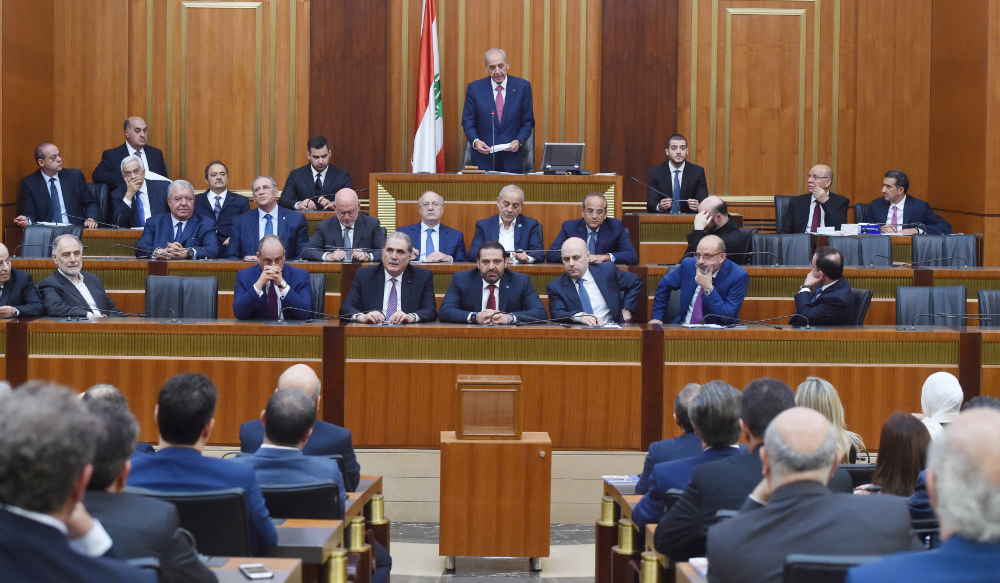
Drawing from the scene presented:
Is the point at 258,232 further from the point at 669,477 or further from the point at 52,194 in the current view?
the point at 669,477

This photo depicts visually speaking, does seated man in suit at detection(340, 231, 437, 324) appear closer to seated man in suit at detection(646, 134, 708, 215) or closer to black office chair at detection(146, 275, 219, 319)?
black office chair at detection(146, 275, 219, 319)

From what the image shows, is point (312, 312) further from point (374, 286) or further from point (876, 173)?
point (876, 173)

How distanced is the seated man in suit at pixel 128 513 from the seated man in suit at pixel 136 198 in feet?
21.0

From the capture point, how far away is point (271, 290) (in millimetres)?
5902

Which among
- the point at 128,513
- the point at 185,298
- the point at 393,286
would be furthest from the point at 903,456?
the point at 185,298

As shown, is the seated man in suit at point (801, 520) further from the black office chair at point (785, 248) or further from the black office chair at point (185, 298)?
the black office chair at point (785, 248)

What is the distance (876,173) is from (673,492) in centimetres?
751

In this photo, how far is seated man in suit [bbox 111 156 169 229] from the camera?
26.8ft

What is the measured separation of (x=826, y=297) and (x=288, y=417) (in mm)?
3670

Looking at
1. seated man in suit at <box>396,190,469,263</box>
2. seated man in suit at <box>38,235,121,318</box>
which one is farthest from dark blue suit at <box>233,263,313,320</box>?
seated man in suit at <box>396,190,469,263</box>

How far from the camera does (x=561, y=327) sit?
543 cm

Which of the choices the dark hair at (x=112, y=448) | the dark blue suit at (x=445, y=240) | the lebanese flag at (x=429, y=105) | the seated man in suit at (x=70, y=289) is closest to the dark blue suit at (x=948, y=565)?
the dark hair at (x=112, y=448)

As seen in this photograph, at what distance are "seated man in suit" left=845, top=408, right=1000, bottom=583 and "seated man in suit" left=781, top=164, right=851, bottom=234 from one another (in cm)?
666

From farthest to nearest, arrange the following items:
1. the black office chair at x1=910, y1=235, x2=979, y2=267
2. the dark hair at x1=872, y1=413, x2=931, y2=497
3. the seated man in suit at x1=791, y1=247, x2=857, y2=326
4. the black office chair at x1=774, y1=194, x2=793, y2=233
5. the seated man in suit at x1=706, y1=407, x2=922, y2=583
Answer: the black office chair at x1=774, y1=194, x2=793, y2=233
the black office chair at x1=910, y1=235, x2=979, y2=267
the seated man in suit at x1=791, y1=247, x2=857, y2=326
the dark hair at x1=872, y1=413, x2=931, y2=497
the seated man in suit at x1=706, y1=407, x2=922, y2=583
